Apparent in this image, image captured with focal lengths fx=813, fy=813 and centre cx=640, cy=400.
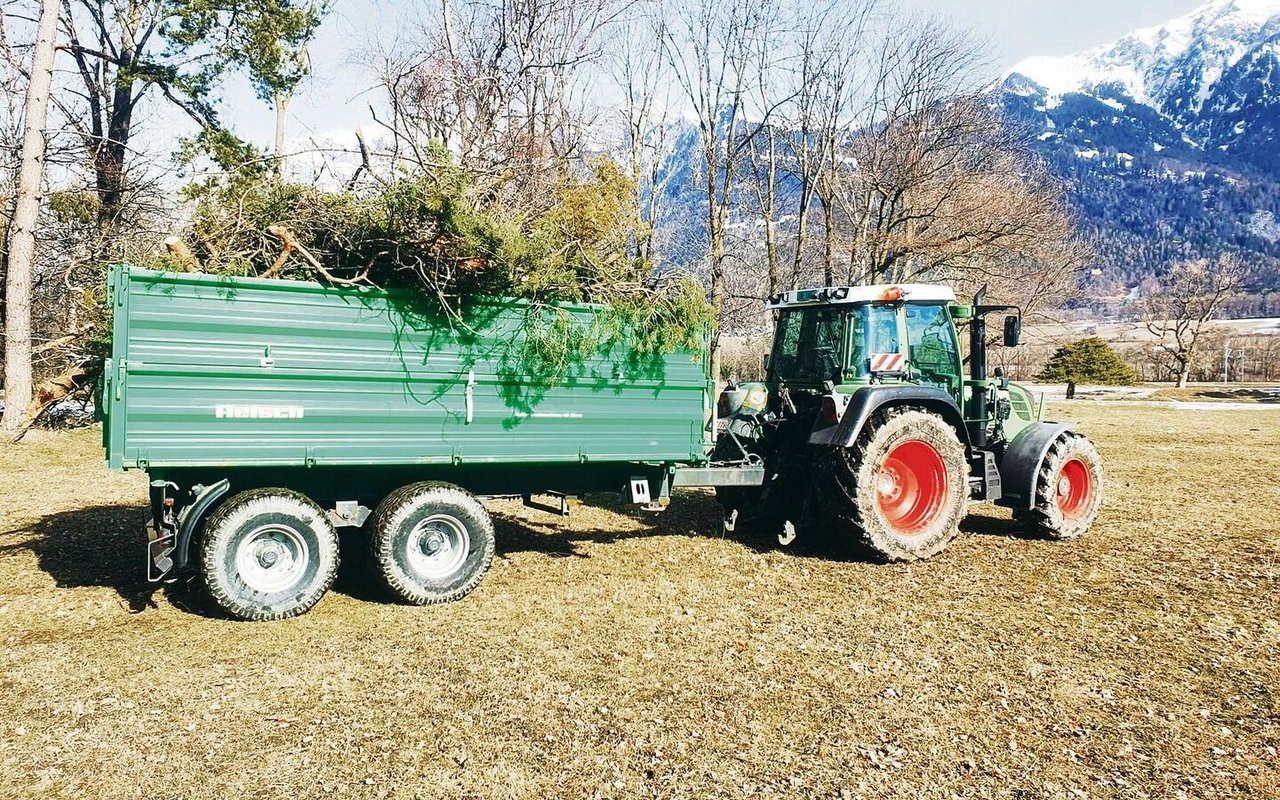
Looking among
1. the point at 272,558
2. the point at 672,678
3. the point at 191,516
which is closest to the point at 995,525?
the point at 672,678

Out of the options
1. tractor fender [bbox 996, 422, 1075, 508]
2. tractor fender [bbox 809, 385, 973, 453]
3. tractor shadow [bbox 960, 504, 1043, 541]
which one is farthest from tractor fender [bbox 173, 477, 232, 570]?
tractor shadow [bbox 960, 504, 1043, 541]

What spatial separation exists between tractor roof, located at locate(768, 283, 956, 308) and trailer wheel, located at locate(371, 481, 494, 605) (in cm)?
355

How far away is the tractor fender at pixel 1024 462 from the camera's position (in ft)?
24.7

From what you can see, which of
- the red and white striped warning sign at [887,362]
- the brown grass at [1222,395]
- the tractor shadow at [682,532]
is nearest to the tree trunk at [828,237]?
the tractor shadow at [682,532]

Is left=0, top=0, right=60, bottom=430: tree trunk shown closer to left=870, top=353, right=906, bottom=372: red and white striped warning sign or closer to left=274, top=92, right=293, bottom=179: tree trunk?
left=274, top=92, right=293, bottom=179: tree trunk

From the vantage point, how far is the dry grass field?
11.3 feet

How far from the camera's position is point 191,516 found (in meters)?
4.96

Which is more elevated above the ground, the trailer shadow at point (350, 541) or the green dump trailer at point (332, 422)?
the green dump trailer at point (332, 422)

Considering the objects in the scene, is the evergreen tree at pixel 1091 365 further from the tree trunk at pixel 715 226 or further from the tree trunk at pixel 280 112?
the tree trunk at pixel 280 112

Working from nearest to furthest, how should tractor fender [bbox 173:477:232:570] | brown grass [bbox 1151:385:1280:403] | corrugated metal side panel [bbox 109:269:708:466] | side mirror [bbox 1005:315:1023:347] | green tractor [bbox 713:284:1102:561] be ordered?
corrugated metal side panel [bbox 109:269:708:466], tractor fender [bbox 173:477:232:570], green tractor [bbox 713:284:1102:561], side mirror [bbox 1005:315:1023:347], brown grass [bbox 1151:385:1280:403]

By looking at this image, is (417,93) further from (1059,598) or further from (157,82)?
(1059,598)

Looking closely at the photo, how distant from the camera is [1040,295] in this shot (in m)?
28.8

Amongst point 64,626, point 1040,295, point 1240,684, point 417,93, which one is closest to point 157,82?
point 417,93

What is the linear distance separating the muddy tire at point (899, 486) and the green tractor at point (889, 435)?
11 millimetres
